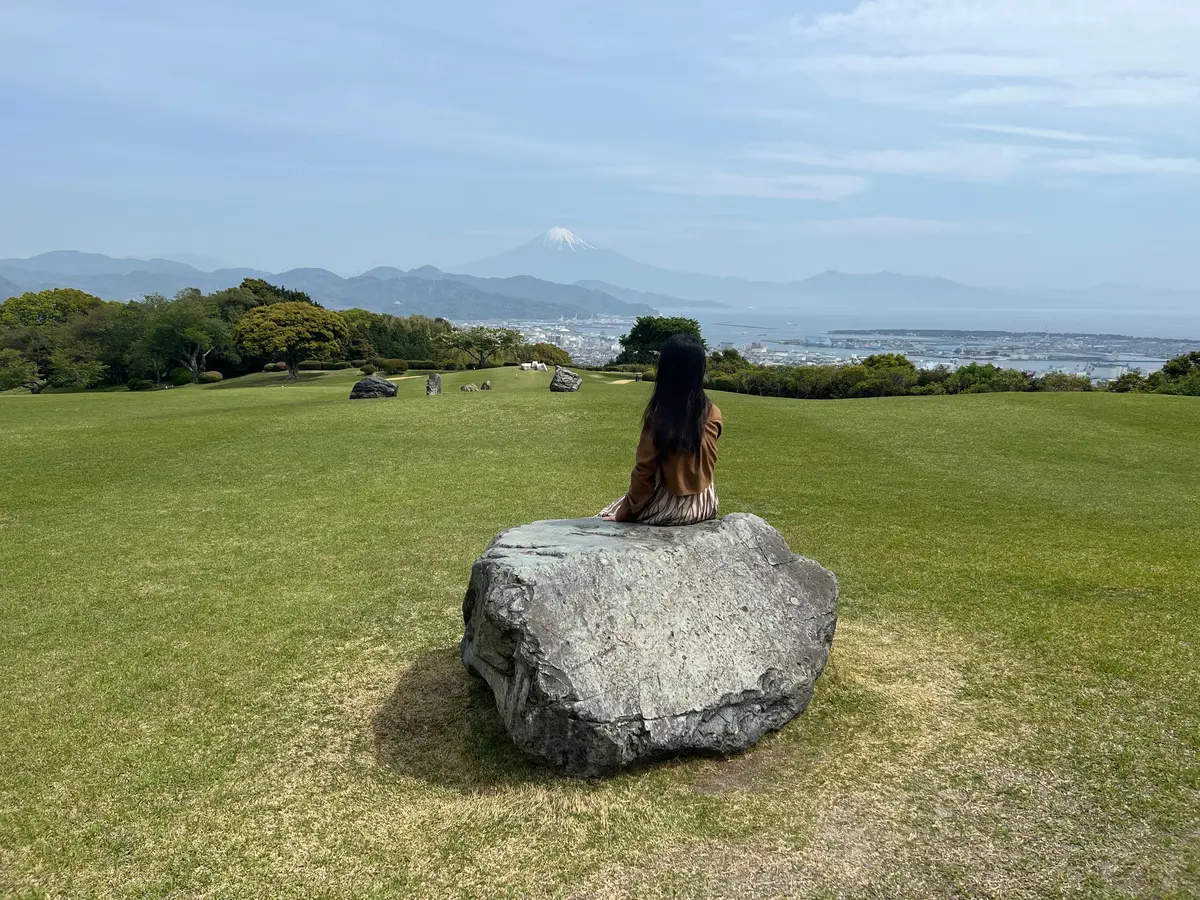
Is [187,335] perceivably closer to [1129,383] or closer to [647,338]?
[647,338]

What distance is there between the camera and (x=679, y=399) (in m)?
5.83

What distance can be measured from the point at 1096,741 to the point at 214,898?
6410 mm

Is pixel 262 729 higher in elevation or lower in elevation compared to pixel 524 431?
lower

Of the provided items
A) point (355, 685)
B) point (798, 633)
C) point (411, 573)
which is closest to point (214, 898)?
point (355, 685)

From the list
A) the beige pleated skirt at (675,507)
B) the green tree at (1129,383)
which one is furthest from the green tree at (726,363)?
the beige pleated skirt at (675,507)

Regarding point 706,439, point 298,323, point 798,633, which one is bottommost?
point 798,633

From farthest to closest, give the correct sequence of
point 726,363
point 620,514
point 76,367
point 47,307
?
point 47,307, point 726,363, point 76,367, point 620,514

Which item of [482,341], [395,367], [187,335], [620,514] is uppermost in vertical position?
[187,335]

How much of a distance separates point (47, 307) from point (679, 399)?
288ft

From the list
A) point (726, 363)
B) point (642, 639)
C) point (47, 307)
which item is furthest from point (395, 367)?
point (642, 639)

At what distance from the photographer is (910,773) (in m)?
5.18

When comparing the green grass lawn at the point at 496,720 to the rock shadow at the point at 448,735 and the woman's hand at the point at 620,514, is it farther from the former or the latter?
the woman's hand at the point at 620,514

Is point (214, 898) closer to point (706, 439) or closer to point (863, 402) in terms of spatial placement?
point (706, 439)

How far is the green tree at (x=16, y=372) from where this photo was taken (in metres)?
52.5
